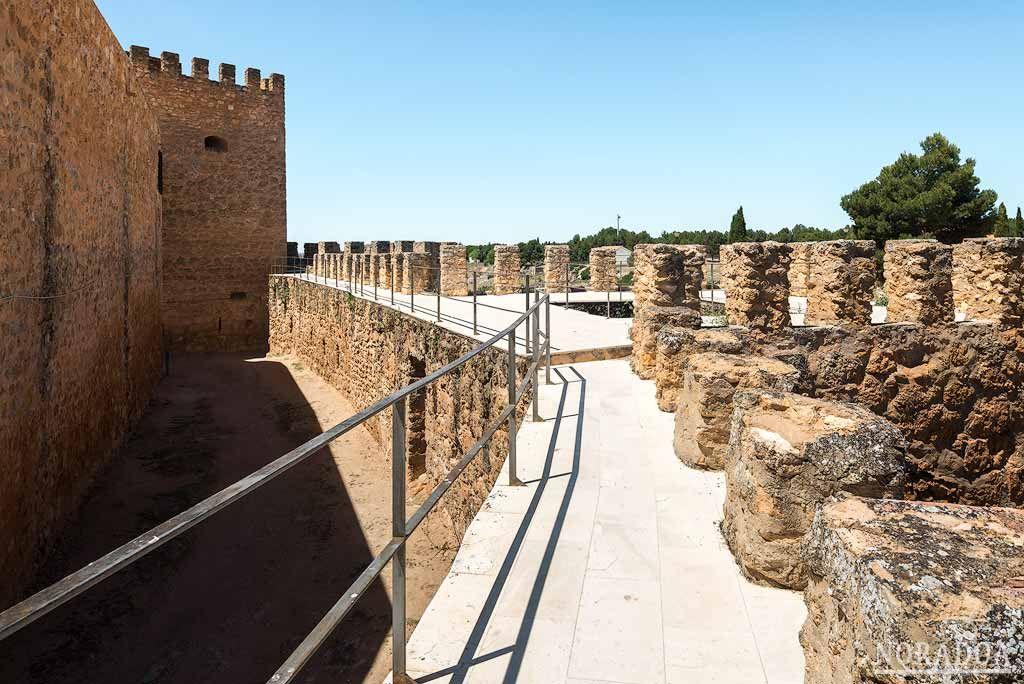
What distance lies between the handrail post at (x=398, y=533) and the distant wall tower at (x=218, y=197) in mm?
20632

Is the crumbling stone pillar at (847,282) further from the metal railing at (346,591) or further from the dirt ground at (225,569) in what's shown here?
the metal railing at (346,591)

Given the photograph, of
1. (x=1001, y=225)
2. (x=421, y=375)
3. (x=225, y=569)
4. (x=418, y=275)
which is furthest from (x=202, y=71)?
(x=1001, y=225)

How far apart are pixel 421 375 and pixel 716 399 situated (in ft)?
20.4

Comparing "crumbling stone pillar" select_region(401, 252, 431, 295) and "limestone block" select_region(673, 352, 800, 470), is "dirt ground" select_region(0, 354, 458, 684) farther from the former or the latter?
"crumbling stone pillar" select_region(401, 252, 431, 295)

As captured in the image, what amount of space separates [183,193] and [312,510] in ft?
49.7

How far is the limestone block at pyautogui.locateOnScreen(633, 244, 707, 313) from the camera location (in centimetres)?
770

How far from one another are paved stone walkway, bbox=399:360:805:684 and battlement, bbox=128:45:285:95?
793 inches

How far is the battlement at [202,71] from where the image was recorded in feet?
62.7

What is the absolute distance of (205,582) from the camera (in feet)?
22.5

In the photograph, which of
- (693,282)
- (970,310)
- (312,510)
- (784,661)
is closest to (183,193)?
(312,510)

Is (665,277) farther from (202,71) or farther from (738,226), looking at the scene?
(738,226)

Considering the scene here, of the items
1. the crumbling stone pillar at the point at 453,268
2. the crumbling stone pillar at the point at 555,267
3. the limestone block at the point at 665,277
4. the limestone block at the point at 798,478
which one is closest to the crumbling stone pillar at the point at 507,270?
the crumbling stone pillar at the point at 555,267

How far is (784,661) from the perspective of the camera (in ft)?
7.56

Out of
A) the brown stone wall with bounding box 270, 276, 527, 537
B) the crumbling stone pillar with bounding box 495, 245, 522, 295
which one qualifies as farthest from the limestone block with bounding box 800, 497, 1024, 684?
the crumbling stone pillar with bounding box 495, 245, 522, 295
